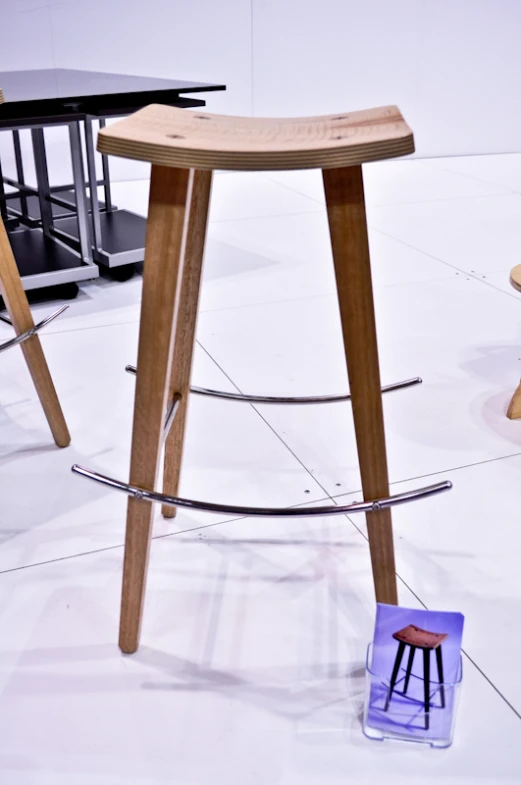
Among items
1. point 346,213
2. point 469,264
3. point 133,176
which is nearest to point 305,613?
point 346,213

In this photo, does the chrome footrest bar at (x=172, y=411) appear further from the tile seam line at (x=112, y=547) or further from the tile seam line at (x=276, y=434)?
the tile seam line at (x=276, y=434)

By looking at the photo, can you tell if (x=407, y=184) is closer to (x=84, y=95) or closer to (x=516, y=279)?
(x=84, y=95)

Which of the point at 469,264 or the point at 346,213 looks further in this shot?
the point at 469,264

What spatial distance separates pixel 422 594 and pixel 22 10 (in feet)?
13.9

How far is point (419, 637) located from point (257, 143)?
713 mm

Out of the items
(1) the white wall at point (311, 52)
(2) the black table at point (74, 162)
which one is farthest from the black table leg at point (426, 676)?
(1) the white wall at point (311, 52)

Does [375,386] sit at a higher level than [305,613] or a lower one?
higher

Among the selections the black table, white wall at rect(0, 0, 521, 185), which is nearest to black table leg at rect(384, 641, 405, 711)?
the black table

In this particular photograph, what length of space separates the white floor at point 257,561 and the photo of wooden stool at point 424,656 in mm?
85

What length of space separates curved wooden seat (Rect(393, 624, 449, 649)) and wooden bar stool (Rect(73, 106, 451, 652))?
0.44 feet

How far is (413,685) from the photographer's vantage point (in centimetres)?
112

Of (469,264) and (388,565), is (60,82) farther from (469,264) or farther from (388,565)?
(388,565)

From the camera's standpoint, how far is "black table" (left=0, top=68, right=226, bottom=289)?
8.55 ft

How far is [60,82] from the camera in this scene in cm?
306
